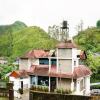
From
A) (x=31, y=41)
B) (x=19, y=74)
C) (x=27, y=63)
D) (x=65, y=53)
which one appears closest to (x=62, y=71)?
(x=65, y=53)

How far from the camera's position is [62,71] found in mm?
34969

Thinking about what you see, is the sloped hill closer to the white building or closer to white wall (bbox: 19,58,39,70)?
white wall (bbox: 19,58,39,70)

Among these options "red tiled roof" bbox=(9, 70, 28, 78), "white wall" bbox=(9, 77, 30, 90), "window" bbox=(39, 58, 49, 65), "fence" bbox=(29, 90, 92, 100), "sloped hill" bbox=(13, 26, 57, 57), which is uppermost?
"sloped hill" bbox=(13, 26, 57, 57)

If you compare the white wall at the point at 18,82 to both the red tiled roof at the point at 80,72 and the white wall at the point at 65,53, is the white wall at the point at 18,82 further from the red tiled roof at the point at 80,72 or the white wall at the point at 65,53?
the red tiled roof at the point at 80,72

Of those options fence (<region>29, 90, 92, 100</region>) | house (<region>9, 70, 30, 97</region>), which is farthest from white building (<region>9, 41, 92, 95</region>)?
fence (<region>29, 90, 92, 100</region>)

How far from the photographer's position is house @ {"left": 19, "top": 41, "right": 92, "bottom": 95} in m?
34.6

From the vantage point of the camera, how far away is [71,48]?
34656 millimetres

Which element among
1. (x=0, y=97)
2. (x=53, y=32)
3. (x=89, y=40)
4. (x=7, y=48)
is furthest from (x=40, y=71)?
(x=7, y=48)

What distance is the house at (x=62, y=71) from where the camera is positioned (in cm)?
3462

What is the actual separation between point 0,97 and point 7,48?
308 ft

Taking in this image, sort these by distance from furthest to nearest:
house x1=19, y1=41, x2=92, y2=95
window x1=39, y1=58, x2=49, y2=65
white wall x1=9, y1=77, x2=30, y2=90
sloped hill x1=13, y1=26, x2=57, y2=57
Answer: sloped hill x1=13, y1=26, x2=57, y2=57 < window x1=39, y1=58, x2=49, y2=65 < white wall x1=9, y1=77, x2=30, y2=90 < house x1=19, y1=41, x2=92, y2=95

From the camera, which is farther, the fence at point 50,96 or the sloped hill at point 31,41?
the sloped hill at point 31,41

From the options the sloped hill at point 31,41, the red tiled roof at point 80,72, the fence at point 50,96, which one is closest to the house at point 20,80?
the red tiled roof at point 80,72

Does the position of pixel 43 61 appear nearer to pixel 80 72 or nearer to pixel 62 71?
pixel 62 71
